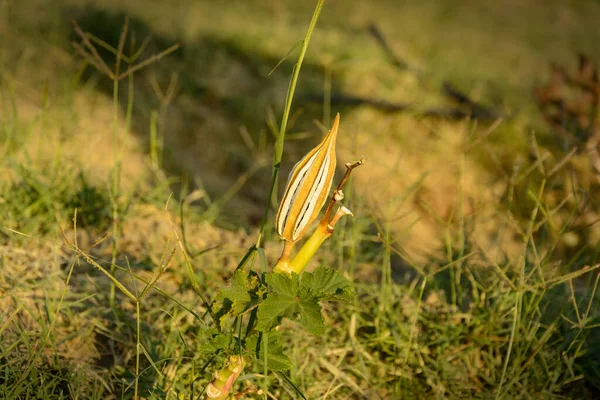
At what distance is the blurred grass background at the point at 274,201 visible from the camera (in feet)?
5.33

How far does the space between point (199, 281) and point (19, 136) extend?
82 centimetres

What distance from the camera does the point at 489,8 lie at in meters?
5.69

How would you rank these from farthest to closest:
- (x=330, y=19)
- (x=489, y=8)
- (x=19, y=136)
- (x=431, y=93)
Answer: (x=489, y=8), (x=330, y=19), (x=431, y=93), (x=19, y=136)

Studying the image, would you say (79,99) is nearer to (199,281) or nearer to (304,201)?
(199,281)

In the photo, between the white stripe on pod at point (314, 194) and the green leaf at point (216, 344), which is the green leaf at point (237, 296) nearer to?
the green leaf at point (216, 344)

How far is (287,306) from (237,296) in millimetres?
95

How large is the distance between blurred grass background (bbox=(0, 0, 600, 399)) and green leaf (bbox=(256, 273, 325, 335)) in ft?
0.86

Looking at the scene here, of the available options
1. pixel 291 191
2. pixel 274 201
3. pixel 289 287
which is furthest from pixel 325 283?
pixel 274 201

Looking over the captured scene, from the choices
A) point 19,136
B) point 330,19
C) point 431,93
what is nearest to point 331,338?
point 19,136

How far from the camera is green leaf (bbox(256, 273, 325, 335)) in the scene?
3.77 ft

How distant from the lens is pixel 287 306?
1.16m

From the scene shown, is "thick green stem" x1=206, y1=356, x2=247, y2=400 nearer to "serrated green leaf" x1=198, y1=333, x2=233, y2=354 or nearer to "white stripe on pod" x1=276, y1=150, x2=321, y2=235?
"serrated green leaf" x1=198, y1=333, x2=233, y2=354

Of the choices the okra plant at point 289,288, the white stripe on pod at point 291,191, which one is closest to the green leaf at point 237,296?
the okra plant at point 289,288

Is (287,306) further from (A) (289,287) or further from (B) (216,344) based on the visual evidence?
(B) (216,344)
